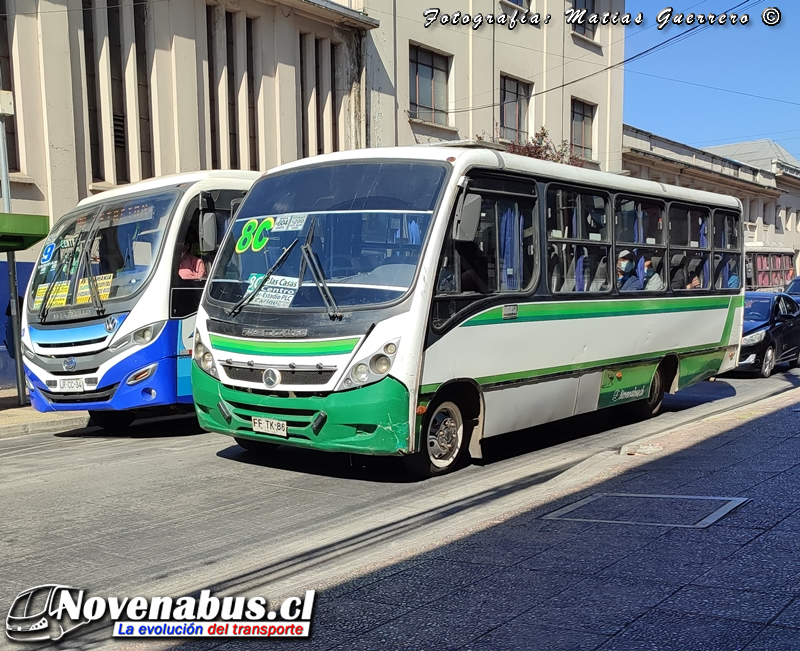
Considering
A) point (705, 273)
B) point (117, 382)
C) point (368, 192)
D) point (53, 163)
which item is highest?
point (53, 163)

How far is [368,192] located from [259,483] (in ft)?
8.74

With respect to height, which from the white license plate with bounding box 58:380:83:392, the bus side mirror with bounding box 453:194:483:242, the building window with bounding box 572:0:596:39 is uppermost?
the building window with bounding box 572:0:596:39

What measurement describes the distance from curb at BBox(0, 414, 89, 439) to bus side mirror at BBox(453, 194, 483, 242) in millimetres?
6623

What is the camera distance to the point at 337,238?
24.3ft

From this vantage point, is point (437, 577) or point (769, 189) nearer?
point (437, 577)

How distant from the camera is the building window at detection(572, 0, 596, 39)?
30.9 metres

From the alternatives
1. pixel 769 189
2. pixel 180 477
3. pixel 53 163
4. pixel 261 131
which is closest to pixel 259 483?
pixel 180 477

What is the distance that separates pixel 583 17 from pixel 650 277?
23337mm

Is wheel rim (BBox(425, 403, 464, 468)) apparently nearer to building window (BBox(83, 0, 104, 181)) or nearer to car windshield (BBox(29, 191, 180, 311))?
car windshield (BBox(29, 191, 180, 311))

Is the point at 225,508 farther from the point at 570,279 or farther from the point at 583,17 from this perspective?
the point at 583,17

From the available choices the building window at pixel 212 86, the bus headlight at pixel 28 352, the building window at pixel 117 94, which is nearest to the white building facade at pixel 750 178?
the building window at pixel 212 86

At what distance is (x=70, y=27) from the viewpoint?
16.0 meters

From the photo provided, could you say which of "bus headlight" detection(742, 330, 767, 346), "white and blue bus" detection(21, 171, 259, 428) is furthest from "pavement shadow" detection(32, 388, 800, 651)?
"bus headlight" detection(742, 330, 767, 346)

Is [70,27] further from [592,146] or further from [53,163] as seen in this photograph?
[592,146]
